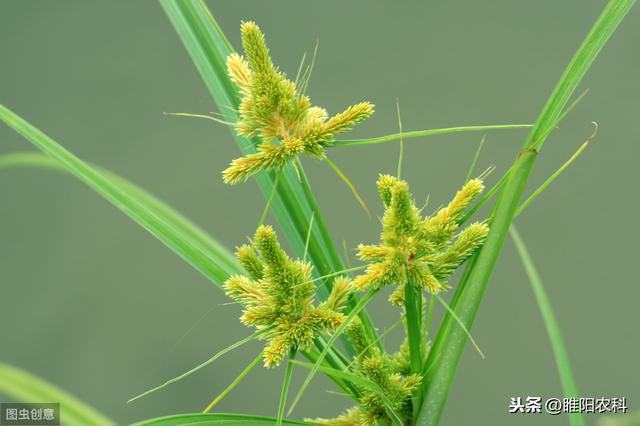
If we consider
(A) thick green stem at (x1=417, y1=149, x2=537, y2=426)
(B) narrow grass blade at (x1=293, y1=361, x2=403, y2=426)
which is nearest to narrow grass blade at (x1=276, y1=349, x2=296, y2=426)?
(B) narrow grass blade at (x1=293, y1=361, x2=403, y2=426)

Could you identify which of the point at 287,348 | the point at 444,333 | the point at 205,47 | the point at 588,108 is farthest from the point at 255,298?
the point at 588,108

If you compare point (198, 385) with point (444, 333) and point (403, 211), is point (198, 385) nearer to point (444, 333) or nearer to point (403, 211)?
point (444, 333)

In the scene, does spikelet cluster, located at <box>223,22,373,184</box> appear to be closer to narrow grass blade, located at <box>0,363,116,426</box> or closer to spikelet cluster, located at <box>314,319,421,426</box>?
spikelet cluster, located at <box>314,319,421,426</box>

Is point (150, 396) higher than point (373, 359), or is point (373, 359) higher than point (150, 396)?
point (150, 396)

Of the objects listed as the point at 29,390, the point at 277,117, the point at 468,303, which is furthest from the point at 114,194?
the point at 29,390

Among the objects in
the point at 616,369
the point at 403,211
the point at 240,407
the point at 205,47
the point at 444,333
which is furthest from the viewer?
the point at 240,407

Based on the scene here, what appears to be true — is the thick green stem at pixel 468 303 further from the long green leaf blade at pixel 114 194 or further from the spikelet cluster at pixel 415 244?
the long green leaf blade at pixel 114 194
